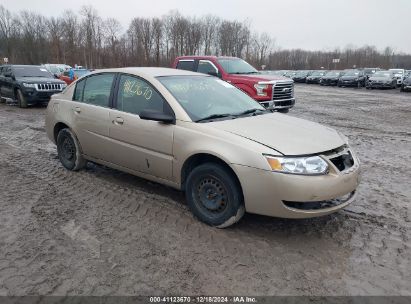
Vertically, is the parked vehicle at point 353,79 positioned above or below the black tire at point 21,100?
above

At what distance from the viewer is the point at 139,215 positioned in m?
4.09

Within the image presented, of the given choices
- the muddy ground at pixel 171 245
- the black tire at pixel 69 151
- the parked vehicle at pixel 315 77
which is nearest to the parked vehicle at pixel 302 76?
the parked vehicle at pixel 315 77

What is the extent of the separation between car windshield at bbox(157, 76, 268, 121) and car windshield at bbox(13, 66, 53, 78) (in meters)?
12.1

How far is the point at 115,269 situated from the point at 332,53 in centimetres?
10836

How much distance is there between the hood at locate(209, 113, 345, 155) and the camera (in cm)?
347

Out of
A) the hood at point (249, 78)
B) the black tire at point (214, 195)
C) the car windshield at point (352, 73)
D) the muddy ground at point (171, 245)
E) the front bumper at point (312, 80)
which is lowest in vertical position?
the muddy ground at point (171, 245)

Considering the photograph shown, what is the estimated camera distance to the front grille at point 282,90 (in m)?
10.7

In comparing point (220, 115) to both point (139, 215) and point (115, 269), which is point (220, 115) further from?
point (115, 269)

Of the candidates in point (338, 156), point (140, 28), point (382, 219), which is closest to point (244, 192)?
point (338, 156)

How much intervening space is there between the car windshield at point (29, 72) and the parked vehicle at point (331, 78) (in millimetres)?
29147

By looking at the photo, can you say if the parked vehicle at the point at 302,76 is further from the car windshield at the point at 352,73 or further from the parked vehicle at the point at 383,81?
the parked vehicle at the point at 383,81

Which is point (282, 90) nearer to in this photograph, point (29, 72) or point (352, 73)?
point (29, 72)

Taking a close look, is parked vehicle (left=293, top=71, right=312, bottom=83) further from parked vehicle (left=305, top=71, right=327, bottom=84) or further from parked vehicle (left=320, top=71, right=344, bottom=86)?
parked vehicle (left=320, top=71, right=344, bottom=86)

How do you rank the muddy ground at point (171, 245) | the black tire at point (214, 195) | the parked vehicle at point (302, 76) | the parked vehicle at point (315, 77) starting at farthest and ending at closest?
1. the parked vehicle at point (302, 76)
2. the parked vehicle at point (315, 77)
3. the black tire at point (214, 195)
4. the muddy ground at point (171, 245)
